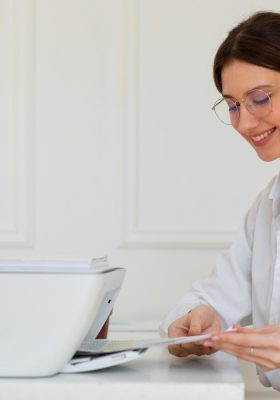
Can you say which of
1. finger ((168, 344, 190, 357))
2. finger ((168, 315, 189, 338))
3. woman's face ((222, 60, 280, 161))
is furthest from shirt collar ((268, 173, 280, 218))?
finger ((168, 344, 190, 357))

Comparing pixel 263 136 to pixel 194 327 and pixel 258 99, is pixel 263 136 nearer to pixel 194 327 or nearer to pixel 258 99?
pixel 258 99

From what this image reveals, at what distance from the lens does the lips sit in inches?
59.5

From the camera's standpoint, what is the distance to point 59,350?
1.07m

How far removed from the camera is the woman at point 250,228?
1.46 metres

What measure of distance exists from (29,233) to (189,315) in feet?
2.91

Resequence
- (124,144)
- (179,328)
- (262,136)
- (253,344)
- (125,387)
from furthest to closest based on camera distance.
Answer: (124,144), (262,136), (179,328), (253,344), (125,387)

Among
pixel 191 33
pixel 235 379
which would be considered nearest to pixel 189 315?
pixel 235 379

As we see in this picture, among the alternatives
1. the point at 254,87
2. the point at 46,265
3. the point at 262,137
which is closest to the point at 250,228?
the point at 262,137

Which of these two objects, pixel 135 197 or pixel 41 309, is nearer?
pixel 41 309

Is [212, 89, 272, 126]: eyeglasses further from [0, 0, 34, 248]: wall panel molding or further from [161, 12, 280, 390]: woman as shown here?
[0, 0, 34, 248]: wall panel molding

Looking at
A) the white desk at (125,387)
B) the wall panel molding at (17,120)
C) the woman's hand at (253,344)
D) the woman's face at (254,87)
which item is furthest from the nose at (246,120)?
the wall panel molding at (17,120)

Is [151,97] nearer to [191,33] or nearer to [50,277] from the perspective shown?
[191,33]

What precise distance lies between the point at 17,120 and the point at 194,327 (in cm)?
104

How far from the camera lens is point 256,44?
149 centimetres
